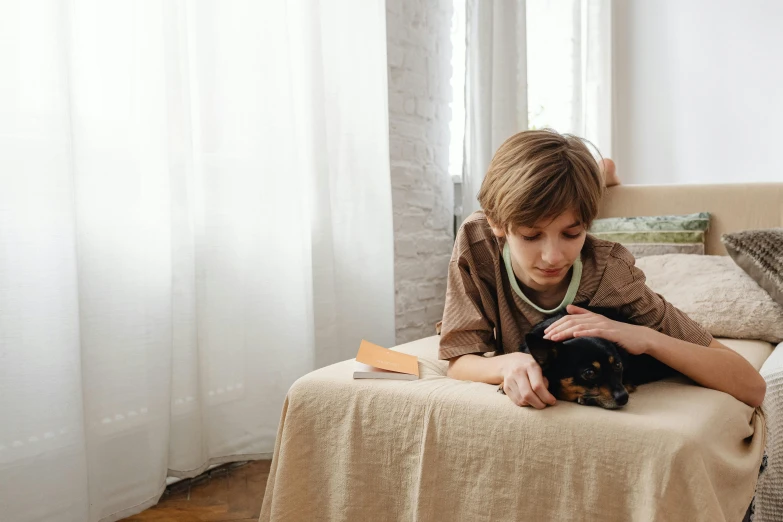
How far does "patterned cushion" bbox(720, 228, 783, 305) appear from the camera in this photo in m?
2.07

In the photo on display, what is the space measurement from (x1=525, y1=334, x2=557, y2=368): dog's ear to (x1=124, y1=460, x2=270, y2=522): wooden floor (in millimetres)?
1102

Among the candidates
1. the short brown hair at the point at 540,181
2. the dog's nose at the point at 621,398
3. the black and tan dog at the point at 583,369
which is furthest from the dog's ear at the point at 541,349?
the short brown hair at the point at 540,181

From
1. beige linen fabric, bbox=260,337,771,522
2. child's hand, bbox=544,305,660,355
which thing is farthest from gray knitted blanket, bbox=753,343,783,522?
child's hand, bbox=544,305,660,355

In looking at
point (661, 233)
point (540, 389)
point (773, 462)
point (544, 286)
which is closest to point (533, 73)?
point (661, 233)

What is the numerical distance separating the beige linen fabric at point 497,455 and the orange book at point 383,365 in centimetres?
3

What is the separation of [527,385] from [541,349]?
64mm

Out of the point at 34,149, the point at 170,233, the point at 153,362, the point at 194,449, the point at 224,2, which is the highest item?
the point at 224,2

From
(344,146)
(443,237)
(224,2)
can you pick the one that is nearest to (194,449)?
(344,146)

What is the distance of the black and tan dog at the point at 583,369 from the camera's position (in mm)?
1107

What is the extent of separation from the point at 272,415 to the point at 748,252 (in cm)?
166

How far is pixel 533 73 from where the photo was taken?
4.46m

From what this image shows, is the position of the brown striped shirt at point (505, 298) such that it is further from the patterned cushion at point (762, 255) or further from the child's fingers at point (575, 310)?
the patterned cushion at point (762, 255)

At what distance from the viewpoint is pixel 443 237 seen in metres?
3.37

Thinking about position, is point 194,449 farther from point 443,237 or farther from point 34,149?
point 443,237
